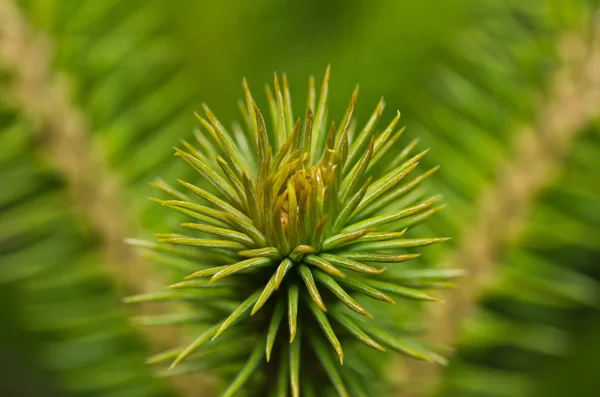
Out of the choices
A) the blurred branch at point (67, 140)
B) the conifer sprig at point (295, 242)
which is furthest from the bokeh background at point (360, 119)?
the conifer sprig at point (295, 242)

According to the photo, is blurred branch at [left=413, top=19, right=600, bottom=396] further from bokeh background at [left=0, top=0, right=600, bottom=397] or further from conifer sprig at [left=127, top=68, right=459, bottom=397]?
conifer sprig at [left=127, top=68, right=459, bottom=397]

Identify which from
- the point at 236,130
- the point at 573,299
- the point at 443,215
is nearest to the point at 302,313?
the point at 236,130

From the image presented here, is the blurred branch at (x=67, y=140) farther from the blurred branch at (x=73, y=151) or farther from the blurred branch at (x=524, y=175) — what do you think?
the blurred branch at (x=524, y=175)

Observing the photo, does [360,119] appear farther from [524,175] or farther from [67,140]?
Answer: [67,140]

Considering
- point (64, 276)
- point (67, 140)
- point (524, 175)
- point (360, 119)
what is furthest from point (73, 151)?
point (524, 175)

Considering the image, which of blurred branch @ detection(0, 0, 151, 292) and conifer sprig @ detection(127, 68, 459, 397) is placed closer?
conifer sprig @ detection(127, 68, 459, 397)

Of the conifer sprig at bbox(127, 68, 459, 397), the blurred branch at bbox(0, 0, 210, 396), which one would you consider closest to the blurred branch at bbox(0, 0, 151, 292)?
the blurred branch at bbox(0, 0, 210, 396)

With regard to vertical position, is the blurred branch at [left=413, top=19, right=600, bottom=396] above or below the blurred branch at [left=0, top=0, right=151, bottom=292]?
below

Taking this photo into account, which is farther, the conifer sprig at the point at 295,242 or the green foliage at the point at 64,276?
the green foliage at the point at 64,276
